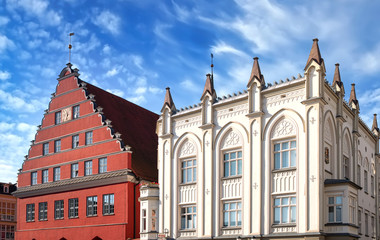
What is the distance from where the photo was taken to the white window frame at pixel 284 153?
33000 mm

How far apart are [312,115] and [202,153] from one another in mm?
9387

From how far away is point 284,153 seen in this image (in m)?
33.5

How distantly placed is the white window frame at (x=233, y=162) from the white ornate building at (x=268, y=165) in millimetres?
72

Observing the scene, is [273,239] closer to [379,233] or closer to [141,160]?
[379,233]

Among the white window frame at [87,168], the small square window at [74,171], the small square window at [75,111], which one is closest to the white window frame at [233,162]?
the white window frame at [87,168]

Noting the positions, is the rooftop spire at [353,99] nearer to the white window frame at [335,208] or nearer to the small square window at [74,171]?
the white window frame at [335,208]

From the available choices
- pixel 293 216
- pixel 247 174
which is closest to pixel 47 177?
pixel 247 174

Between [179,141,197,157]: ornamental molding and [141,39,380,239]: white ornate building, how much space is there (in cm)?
9

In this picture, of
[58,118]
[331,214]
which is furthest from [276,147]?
[58,118]

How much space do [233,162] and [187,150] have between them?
4501 millimetres

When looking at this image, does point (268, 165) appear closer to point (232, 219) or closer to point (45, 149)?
point (232, 219)

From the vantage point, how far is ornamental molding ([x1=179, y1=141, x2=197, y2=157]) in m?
38.9

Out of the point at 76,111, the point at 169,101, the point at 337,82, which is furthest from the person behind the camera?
the point at 76,111

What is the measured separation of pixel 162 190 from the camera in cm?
4022
